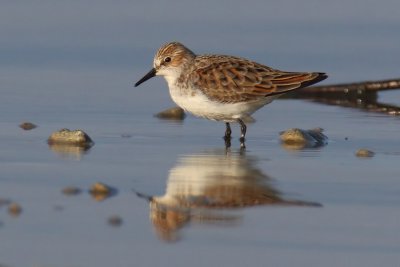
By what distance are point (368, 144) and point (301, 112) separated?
1.85 meters

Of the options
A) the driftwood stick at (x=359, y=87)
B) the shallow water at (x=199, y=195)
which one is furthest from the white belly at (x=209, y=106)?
the driftwood stick at (x=359, y=87)

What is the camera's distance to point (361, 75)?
13828mm

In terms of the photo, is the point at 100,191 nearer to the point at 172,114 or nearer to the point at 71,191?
the point at 71,191

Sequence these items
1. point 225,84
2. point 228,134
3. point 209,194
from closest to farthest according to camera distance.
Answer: point 209,194
point 228,134
point 225,84

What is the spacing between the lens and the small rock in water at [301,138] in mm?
10492

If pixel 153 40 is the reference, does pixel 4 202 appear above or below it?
below

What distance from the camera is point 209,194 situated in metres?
8.28

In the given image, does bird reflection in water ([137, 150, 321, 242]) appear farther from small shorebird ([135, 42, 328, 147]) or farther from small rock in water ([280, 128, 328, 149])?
small shorebird ([135, 42, 328, 147])

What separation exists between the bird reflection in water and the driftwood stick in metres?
Result: 3.53

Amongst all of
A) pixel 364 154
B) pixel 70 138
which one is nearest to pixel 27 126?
pixel 70 138

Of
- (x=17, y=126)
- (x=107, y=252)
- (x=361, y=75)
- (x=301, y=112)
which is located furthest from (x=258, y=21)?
(x=107, y=252)

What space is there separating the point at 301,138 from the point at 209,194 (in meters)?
2.41

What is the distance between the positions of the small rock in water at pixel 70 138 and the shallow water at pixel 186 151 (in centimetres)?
14

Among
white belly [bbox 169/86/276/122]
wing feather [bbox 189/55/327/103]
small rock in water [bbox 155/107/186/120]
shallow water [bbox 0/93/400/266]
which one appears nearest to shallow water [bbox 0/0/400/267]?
shallow water [bbox 0/93/400/266]
